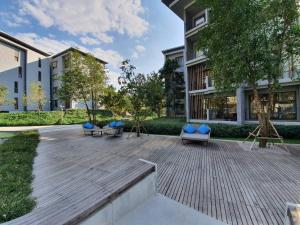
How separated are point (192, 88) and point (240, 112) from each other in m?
6.63

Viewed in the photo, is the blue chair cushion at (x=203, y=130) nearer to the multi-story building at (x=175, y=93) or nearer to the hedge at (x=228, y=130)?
the hedge at (x=228, y=130)

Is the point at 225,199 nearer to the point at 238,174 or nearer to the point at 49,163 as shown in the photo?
the point at 238,174

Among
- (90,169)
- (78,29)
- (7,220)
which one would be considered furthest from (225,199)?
(78,29)

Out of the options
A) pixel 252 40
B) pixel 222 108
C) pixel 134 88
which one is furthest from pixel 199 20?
pixel 252 40

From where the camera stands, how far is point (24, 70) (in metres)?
32.8

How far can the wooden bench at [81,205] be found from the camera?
2877 mm

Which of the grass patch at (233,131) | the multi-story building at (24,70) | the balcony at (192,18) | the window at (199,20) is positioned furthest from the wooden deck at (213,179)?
the multi-story building at (24,70)

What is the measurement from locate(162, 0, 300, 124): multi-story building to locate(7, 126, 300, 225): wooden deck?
7796mm

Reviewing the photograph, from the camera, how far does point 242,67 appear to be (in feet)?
30.9

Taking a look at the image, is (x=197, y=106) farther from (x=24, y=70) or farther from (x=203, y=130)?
(x=24, y=70)

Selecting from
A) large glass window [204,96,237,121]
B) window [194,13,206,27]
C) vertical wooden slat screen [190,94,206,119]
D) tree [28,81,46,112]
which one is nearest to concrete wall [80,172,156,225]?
large glass window [204,96,237,121]

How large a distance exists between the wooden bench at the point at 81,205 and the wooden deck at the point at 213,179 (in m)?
0.26

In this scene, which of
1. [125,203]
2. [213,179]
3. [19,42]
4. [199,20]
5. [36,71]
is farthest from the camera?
[36,71]

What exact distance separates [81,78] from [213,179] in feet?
53.4
